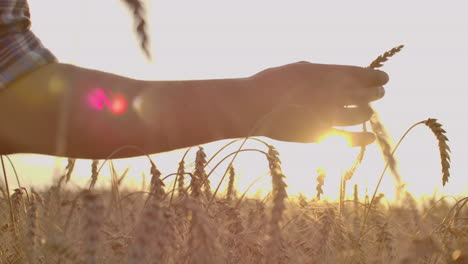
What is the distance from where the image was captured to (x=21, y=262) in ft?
4.72

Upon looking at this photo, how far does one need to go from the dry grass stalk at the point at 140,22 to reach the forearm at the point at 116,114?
0.32 metres

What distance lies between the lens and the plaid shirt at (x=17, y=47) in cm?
138

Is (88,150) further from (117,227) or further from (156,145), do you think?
(117,227)

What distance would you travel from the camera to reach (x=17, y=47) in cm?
142

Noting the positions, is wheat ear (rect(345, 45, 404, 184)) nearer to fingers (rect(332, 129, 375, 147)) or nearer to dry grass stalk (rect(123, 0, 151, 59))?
fingers (rect(332, 129, 375, 147))

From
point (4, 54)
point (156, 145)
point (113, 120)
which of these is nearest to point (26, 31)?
point (4, 54)

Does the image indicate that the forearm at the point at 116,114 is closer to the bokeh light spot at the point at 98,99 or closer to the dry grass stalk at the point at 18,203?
the bokeh light spot at the point at 98,99

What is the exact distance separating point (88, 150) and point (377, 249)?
93cm

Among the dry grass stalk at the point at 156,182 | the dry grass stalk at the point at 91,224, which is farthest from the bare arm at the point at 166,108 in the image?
the dry grass stalk at the point at 91,224

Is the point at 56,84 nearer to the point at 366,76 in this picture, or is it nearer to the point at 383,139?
the point at 366,76

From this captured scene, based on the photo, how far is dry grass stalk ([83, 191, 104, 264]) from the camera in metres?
0.79

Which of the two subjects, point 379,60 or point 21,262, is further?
point 379,60

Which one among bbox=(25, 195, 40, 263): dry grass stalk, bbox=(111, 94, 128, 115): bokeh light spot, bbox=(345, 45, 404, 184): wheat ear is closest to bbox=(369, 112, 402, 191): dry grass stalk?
bbox=(345, 45, 404, 184): wheat ear

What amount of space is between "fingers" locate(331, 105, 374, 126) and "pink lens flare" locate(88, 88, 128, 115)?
0.54 meters
